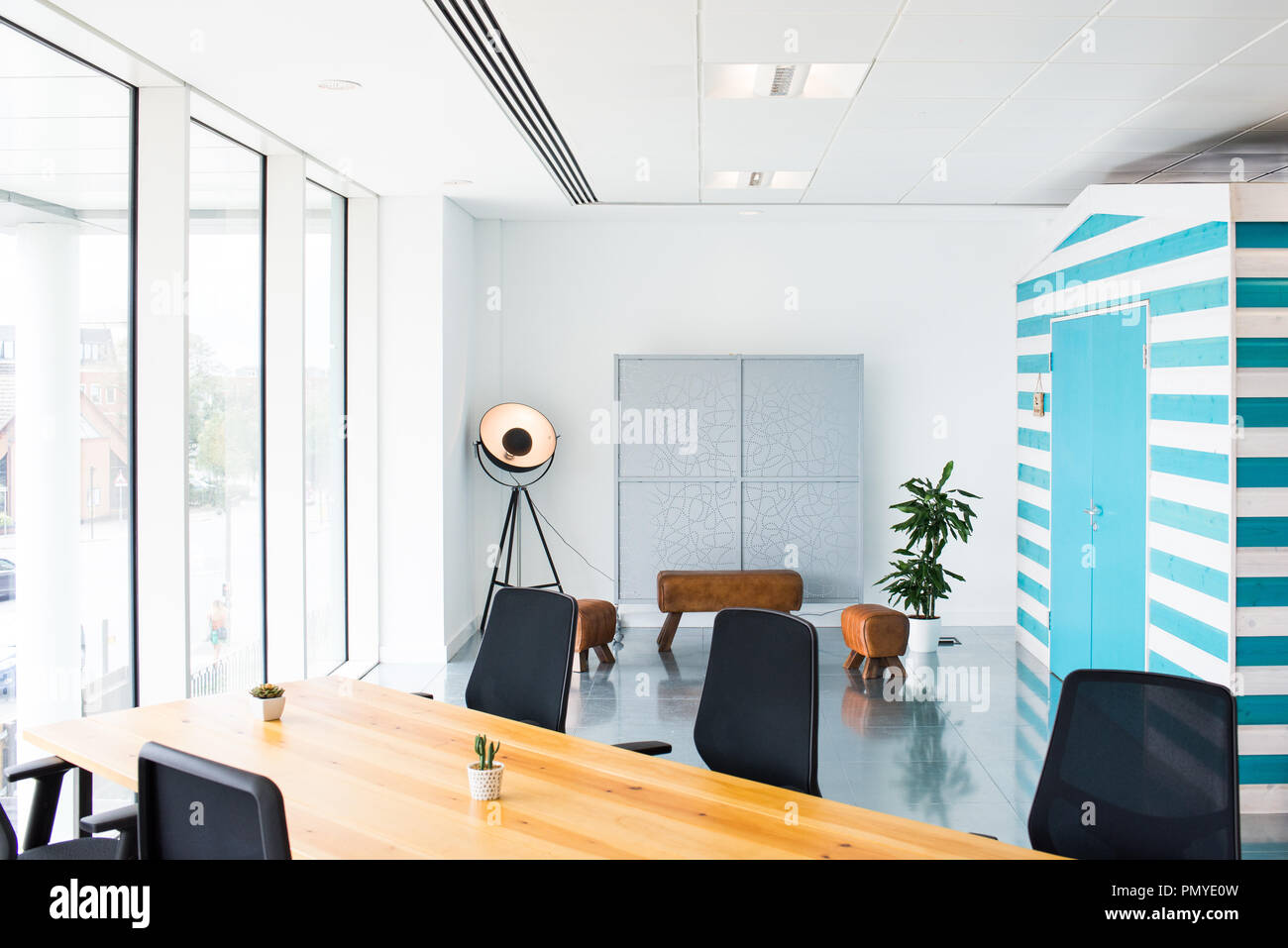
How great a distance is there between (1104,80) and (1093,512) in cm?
252

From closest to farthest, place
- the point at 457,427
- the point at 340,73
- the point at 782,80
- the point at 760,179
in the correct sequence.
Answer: the point at 340,73 < the point at 782,80 < the point at 760,179 < the point at 457,427

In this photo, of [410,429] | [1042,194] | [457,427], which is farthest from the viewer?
[457,427]

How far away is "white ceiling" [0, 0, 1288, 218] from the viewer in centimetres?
364

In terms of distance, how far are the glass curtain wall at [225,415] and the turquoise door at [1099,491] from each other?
14.7ft

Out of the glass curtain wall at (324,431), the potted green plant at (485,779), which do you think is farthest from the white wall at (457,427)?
the potted green plant at (485,779)

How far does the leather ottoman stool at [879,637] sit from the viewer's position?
6438 mm

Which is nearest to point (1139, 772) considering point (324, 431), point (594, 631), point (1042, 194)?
point (594, 631)

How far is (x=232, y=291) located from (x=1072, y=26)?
4.10m

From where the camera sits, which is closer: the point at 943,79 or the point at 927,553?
the point at 943,79

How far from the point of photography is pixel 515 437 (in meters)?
7.34

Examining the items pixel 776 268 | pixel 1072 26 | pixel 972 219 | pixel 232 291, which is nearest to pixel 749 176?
pixel 776 268

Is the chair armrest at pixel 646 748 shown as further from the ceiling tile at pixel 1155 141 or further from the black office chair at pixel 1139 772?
the ceiling tile at pixel 1155 141

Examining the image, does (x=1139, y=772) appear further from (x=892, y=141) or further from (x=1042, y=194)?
(x=1042, y=194)
